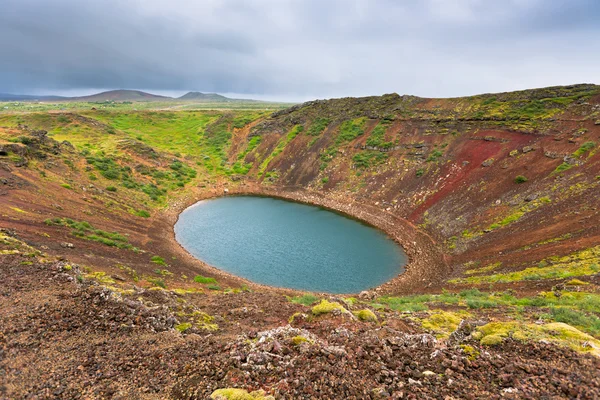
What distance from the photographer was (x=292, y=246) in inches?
1540

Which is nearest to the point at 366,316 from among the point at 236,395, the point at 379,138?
the point at 236,395

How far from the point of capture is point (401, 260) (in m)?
35.4

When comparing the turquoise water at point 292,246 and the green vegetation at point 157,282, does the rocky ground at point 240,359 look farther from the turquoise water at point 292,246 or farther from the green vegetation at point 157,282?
the turquoise water at point 292,246

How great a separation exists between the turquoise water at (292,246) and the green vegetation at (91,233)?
334 inches

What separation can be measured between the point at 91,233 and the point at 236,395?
27.3 metres

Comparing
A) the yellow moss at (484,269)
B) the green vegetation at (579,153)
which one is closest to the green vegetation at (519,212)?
the green vegetation at (579,153)

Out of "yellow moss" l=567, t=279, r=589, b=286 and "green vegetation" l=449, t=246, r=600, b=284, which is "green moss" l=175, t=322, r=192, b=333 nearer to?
"yellow moss" l=567, t=279, r=589, b=286

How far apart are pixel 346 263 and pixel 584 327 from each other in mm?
23235

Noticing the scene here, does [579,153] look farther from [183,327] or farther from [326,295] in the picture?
[183,327]

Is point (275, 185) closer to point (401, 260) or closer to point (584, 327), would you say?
point (401, 260)

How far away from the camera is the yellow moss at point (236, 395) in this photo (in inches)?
295

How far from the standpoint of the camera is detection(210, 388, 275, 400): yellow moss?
7.49m

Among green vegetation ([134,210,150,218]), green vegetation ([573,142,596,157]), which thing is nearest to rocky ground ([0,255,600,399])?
green vegetation ([134,210,150,218])

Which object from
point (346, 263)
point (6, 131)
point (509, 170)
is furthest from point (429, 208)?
point (6, 131)
